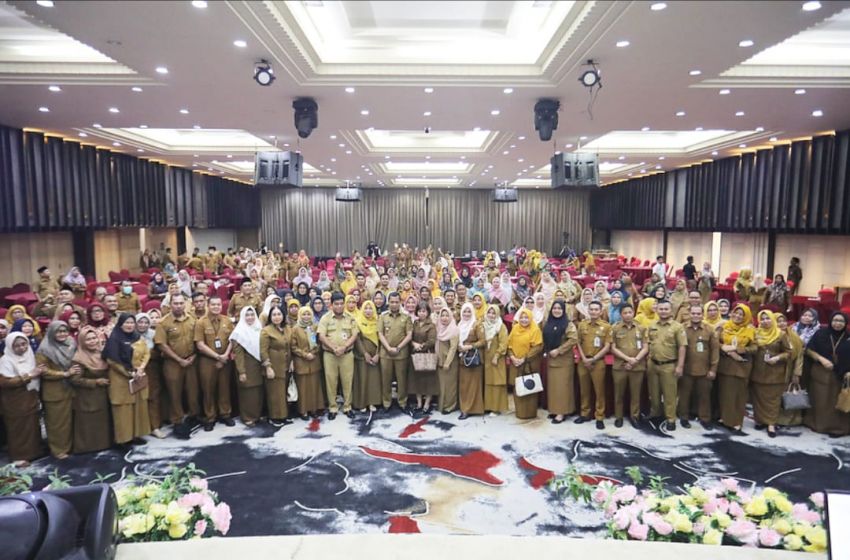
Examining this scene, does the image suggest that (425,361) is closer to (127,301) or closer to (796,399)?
(796,399)

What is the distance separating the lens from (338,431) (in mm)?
5926

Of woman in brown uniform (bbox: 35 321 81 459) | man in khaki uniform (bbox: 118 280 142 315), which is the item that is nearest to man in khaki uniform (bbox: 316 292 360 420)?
woman in brown uniform (bbox: 35 321 81 459)

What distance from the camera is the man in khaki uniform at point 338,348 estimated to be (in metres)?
6.40

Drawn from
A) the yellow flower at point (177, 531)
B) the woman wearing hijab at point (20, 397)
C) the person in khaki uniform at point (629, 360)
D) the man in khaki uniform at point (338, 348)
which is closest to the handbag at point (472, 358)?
the man in khaki uniform at point (338, 348)

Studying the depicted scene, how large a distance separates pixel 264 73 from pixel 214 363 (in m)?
3.49

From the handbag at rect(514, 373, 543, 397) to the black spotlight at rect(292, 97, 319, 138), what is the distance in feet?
15.7

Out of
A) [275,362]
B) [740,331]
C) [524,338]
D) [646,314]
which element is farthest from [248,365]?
[740,331]

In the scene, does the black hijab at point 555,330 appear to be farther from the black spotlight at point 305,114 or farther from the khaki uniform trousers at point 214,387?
the black spotlight at point 305,114

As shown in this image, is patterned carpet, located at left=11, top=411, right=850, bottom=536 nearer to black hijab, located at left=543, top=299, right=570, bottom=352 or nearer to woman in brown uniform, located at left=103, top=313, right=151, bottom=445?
woman in brown uniform, located at left=103, top=313, right=151, bottom=445

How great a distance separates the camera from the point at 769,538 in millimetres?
2250

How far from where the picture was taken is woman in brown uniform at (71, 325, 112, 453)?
515cm

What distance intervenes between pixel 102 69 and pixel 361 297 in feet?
17.2

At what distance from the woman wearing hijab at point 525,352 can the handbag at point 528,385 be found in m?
0.16

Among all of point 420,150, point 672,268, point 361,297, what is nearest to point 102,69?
point 361,297
